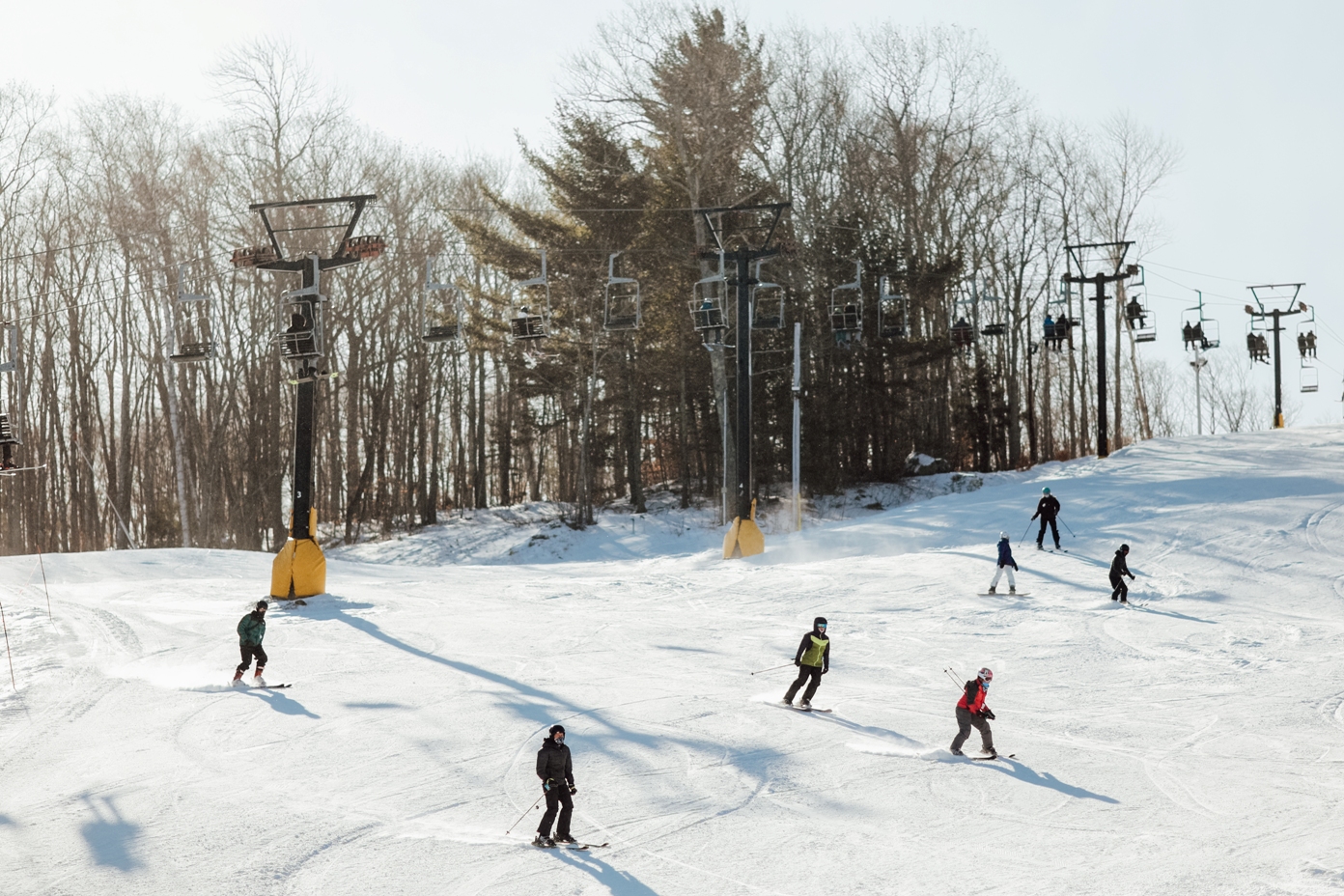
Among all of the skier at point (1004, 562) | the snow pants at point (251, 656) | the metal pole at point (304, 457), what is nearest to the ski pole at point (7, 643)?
the snow pants at point (251, 656)

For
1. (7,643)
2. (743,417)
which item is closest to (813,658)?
(7,643)

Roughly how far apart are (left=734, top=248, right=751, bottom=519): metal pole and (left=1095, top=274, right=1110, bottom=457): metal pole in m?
12.7

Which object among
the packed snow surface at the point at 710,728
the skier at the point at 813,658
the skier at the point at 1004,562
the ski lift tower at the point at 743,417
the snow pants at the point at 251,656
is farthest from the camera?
the ski lift tower at the point at 743,417

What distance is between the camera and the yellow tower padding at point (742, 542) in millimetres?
27594

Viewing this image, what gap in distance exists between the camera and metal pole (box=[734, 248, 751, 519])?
2817cm

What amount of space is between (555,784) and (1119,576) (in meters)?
13.7

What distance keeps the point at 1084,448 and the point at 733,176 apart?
2359 centimetres

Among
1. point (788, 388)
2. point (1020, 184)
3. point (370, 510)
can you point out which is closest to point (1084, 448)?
point (1020, 184)

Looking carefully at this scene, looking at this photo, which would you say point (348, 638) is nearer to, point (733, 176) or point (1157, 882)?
point (1157, 882)

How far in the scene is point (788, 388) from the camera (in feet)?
141

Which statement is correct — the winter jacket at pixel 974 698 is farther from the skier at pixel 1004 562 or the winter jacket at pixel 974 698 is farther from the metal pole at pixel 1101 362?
the metal pole at pixel 1101 362

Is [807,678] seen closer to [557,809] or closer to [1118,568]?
[557,809]

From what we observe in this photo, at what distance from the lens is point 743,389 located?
28.6 m

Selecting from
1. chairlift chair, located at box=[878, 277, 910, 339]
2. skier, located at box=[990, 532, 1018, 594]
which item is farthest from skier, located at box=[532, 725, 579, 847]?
chairlift chair, located at box=[878, 277, 910, 339]
